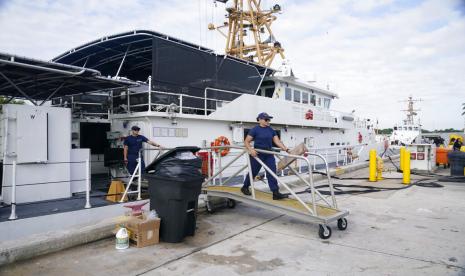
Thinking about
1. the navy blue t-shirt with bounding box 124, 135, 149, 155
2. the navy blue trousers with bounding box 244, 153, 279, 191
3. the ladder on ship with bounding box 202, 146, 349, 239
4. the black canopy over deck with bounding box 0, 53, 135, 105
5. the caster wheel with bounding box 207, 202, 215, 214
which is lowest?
the caster wheel with bounding box 207, 202, 215, 214

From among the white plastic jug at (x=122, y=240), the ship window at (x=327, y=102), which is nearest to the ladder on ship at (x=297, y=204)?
the white plastic jug at (x=122, y=240)

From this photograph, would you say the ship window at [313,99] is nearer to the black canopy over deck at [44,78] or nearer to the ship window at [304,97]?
the ship window at [304,97]

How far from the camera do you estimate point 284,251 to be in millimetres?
4516

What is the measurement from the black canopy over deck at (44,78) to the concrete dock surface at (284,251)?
10.7 ft

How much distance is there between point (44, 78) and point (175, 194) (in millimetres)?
4183

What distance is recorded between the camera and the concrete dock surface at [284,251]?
3873 millimetres

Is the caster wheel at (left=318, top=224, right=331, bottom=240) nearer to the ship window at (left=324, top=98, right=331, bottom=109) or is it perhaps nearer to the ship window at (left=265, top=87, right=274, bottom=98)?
the ship window at (left=265, top=87, right=274, bottom=98)

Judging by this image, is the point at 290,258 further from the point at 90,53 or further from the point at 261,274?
the point at 90,53

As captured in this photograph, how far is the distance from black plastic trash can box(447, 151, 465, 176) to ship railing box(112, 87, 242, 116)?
8.42 meters

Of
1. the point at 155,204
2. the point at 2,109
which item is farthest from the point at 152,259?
the point at 2,109

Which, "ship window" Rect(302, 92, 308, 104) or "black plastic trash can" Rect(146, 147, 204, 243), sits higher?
"ship window" Rect(302, 92, 308, 104)

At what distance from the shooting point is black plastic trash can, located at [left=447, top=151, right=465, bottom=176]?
38.3 feet

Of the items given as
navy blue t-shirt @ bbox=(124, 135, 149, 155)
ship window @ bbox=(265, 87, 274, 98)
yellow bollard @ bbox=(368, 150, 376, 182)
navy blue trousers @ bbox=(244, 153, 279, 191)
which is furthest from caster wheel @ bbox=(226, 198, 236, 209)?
ship window @ bbox=(265, 87, 274, 98)

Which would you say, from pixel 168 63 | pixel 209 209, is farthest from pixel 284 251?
pixel 168 63
